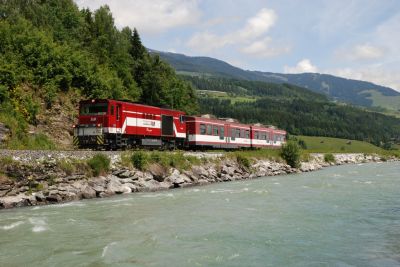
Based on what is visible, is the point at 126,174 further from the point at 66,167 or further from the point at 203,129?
the point at 203,129

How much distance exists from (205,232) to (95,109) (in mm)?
18998

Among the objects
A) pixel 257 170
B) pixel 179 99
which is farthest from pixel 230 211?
pixel 179 99

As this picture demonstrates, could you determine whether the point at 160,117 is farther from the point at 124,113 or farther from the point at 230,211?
the point at 230,211

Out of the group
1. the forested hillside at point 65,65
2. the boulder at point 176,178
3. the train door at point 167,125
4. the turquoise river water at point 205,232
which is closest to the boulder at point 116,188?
the turquoise river water at point 205,232

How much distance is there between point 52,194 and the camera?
20000 millimetres

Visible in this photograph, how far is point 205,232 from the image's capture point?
43.2 feet

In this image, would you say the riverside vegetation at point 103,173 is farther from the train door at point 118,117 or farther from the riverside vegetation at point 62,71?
the riverside vegetation at point 62,71

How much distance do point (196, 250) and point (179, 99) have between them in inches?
2180

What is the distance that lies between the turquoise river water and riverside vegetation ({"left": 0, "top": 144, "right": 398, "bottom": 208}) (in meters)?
1.61

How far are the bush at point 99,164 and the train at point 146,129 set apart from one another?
5.10 meters

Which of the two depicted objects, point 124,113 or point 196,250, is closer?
point 196,250

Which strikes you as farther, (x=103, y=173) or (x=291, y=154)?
(x=291, y=154)

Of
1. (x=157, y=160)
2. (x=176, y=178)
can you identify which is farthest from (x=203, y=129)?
(x=176, y=178)

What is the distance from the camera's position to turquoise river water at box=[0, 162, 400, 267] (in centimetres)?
1026
